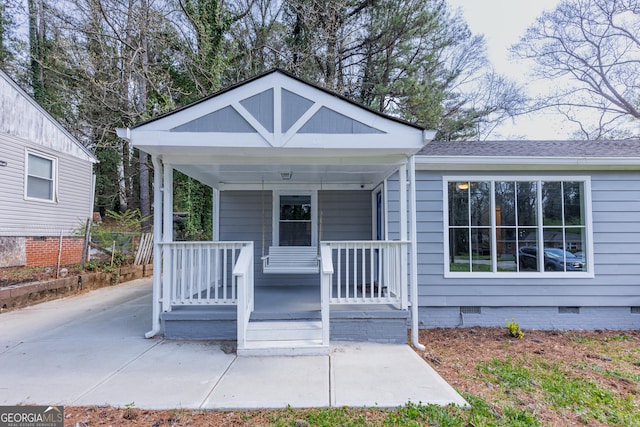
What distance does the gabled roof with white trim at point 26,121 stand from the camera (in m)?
8.85

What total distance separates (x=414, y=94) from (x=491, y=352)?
9.67 metres

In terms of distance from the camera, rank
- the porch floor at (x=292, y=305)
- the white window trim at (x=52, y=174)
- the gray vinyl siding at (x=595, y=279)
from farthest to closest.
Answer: the white window trim at (x=52, y=174) < the gray vinyl siding at (x=595, y=279) < the porch floor at (x=292, y=305)

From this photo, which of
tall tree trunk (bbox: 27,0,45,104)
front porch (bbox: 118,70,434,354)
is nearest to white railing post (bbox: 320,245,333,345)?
front porch (bbox: 118,70,434,354)

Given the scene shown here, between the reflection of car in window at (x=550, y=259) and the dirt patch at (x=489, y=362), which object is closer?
the dirt patch at (x=489, y=362)

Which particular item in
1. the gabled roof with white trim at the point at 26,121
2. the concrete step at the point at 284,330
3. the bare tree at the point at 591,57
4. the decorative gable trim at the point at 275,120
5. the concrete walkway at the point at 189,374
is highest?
the bare tree at the point at 591,57

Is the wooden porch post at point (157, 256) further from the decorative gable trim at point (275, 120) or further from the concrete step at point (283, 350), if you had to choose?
the concrete step at point (283, 350)

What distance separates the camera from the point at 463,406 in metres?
2.78

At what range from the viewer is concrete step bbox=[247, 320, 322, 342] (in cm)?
418

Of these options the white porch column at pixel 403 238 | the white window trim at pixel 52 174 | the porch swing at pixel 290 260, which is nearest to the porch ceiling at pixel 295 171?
the white porch column at pixel 403 238

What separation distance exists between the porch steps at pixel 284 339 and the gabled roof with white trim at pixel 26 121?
9.16m

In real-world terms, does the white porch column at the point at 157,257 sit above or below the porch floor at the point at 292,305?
above

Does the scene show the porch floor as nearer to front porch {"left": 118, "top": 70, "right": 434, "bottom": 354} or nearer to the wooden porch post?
front porch {"left": 118, "top": 70, "right": 434, "bottom": 354}

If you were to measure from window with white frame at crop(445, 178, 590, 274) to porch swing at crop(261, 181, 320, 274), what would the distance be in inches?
88.8

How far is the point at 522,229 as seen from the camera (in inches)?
217
